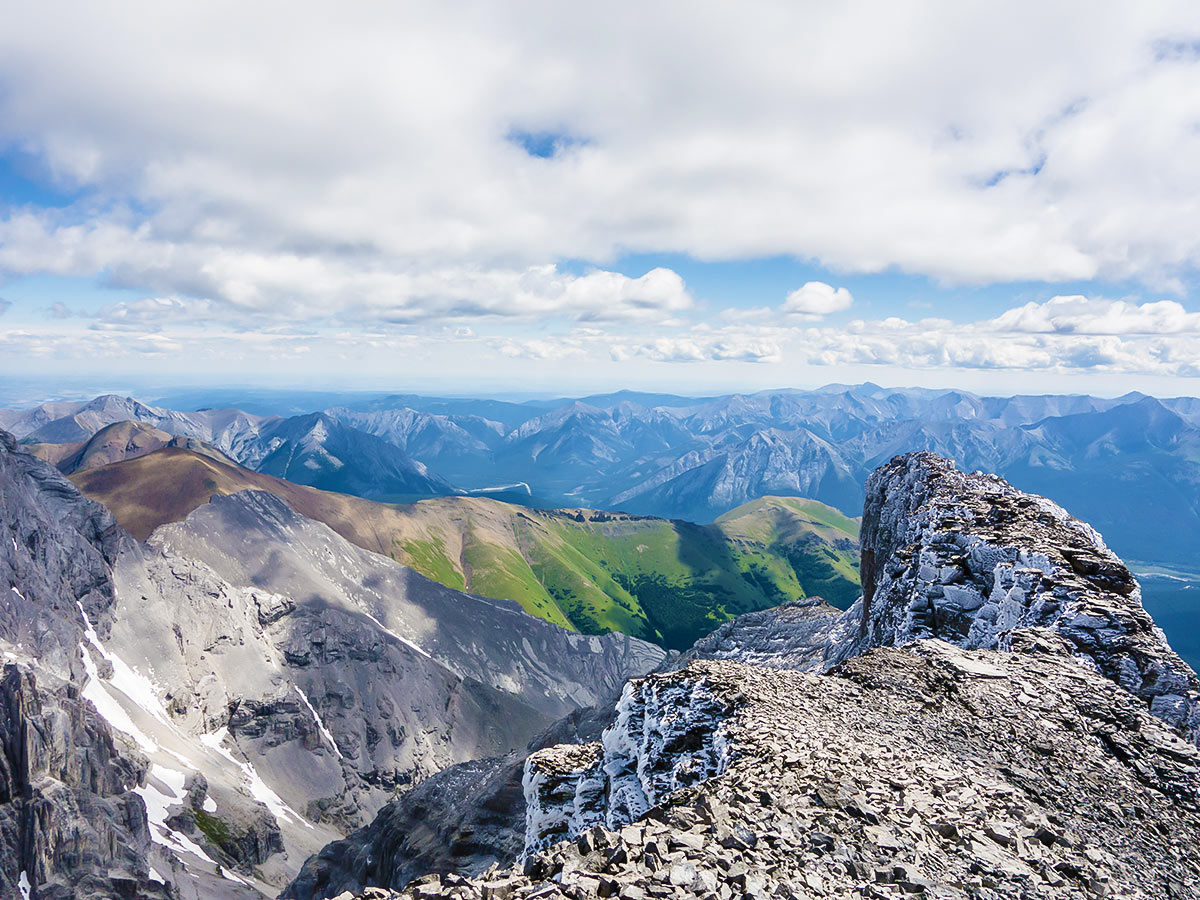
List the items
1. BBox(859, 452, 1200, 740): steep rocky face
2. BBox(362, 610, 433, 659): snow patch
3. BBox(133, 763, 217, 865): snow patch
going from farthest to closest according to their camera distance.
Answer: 1. BBox(362, 610, 433, 659): snow patch
2. BBox(133, 763, 217, 865): snow patch
3. BBox(859, 452, 1200, 740): steep rocky face

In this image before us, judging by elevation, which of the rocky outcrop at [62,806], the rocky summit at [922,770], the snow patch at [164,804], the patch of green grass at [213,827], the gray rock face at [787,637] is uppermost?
the rocky summit at [922,770]

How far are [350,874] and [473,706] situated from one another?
96261 mm

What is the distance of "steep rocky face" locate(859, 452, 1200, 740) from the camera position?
27.5 m

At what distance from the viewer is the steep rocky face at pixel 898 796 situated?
1358 cm

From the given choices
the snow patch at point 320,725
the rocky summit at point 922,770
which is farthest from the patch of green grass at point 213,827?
the rocky summit at point 922,770

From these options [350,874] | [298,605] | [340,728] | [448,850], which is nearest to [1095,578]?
[448,850]

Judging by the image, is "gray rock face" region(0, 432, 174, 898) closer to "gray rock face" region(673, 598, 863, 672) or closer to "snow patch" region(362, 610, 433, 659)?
"snow patch" region(362, 610, 433, 659)

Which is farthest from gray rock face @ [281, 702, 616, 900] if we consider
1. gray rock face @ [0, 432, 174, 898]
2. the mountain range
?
gray rock face @ [0, 432, 174, 898]

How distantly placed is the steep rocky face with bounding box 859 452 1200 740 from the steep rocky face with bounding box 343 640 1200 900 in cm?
393

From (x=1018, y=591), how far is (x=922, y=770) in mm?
21444

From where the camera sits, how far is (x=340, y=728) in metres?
148

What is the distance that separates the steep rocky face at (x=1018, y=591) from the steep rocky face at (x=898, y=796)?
12.9 ft

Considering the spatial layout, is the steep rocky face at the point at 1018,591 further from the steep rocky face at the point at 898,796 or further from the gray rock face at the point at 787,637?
the gray rock face at the point at 787,637

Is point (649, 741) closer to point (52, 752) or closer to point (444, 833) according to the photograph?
point (444, 833)
